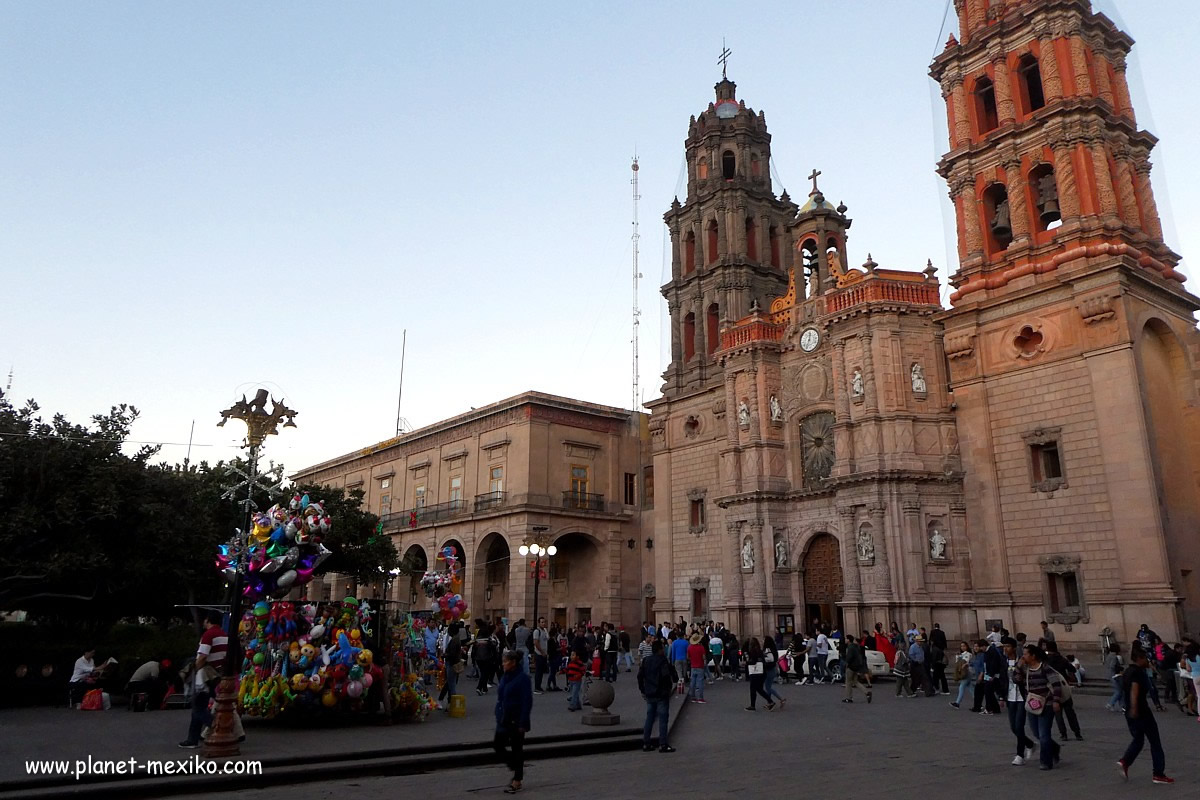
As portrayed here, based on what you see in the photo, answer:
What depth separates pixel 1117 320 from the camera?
24188 mm

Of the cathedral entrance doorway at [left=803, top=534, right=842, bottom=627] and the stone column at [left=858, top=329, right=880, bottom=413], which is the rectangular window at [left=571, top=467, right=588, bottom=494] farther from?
the stone column at [left=858, top=329, right=880, bottom=413]

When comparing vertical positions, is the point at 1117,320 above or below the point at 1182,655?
above

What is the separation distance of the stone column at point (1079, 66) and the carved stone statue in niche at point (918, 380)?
10048mm

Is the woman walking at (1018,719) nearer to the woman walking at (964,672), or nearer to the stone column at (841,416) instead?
the woman walking at (964,672)

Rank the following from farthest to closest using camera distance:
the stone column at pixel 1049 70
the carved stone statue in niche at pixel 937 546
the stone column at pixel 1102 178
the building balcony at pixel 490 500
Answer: the building balcony at pixel 490 500 → the stone column at pixel 1049 70 → the carved stone statue in niche at pixel 937 546 → the stone column at pixel 1102 178

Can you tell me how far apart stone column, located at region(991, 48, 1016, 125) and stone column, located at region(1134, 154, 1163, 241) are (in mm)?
4498

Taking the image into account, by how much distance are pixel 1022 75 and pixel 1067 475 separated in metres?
14.6

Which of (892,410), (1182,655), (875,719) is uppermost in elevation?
(892,410)

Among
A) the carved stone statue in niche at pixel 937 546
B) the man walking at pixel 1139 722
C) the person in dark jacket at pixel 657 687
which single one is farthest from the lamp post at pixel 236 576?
the carved stone statue in niche at pixel 937 546

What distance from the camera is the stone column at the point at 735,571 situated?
32.4 metres

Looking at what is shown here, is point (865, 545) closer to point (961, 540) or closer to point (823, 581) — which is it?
point (961, 540)

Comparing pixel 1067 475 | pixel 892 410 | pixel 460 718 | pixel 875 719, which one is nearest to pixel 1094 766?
pixel 875 719

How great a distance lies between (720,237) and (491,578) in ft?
68.6

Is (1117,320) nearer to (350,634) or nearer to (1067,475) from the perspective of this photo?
(1067,475)
